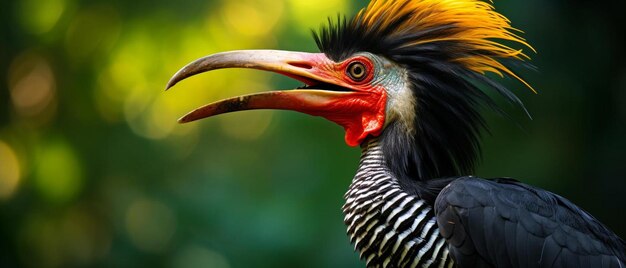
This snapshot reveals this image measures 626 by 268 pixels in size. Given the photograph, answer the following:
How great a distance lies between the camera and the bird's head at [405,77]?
8.86ft

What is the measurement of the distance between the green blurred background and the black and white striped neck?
200cm

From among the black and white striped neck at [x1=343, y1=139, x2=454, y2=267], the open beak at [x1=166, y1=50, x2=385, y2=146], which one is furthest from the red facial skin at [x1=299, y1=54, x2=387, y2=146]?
the black and white striped neck at [x1=343, y1=139, x2=454, y2=267]

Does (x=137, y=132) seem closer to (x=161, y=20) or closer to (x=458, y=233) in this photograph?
(x=161, y=20)

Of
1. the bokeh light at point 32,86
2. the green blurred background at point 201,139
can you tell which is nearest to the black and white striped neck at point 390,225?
the green blurred background at point 201,139

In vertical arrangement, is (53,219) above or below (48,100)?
below

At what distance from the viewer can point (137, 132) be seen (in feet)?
16.8

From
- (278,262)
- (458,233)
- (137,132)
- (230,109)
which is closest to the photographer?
(458,233)

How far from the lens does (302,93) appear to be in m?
2.73

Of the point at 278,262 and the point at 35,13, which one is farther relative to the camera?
the point at 35,13

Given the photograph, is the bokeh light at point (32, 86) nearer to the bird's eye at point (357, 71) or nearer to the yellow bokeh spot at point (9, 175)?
the yellow bokeh spot at point (9, 175)

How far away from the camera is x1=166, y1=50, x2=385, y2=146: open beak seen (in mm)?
2711

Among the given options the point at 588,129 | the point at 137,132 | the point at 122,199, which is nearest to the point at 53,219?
the point at 122,199

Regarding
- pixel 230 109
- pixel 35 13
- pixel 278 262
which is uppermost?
pixel 35 13

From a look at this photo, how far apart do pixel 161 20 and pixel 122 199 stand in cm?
122
